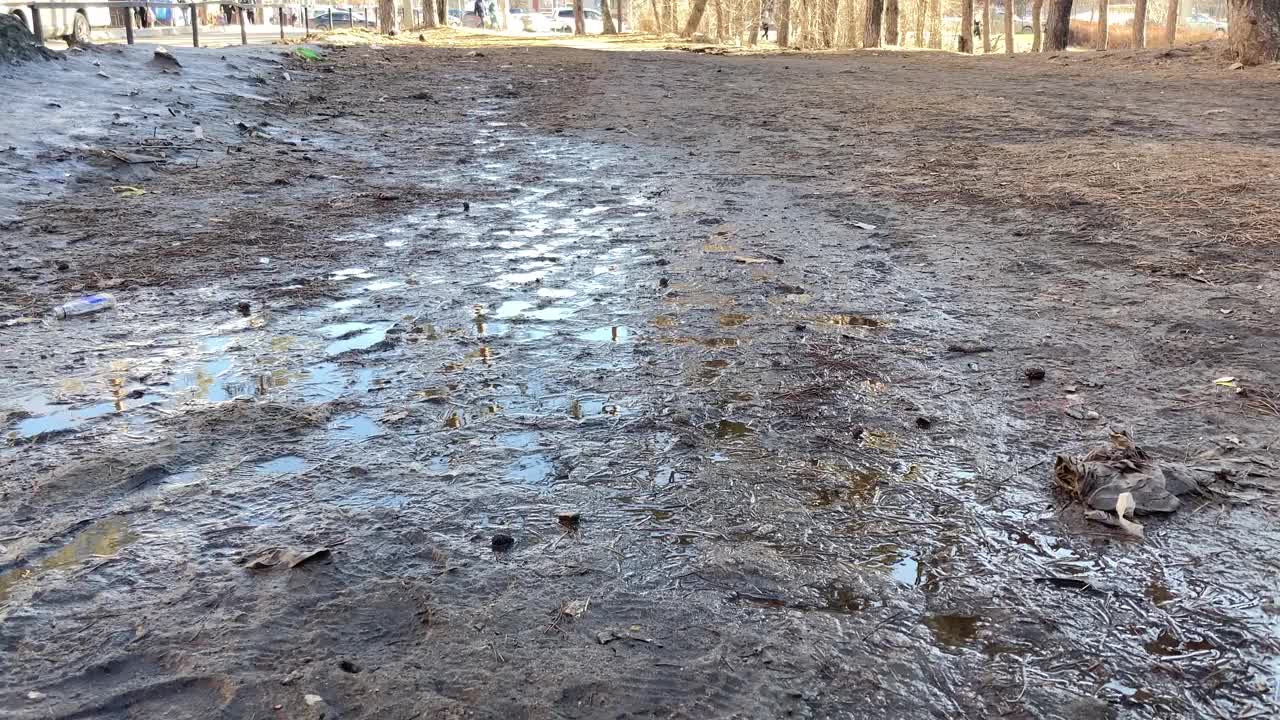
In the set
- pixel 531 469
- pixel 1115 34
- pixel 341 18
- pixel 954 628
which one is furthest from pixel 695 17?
pixel 954 628

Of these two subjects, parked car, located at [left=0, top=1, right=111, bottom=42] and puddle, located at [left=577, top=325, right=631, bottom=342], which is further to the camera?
parked car, located at [left=0, top=1, right=111, bottom=42]

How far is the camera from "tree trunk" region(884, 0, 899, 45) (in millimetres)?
29250

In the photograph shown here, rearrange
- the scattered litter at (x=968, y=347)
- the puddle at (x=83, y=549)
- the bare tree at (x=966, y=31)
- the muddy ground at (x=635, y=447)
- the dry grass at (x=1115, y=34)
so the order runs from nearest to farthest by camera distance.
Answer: the muddy ground at (x=635, y=447)
the puddle at (x=83, y=549)
the scattered litter at (x=968, y=347)
the bare tree at (x=966, y=31)
the dry grass at (x=1115, y=34)

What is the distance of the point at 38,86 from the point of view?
873cm

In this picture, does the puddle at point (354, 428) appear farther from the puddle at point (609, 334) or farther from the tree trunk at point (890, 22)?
the tree trunk at point (890, 22)

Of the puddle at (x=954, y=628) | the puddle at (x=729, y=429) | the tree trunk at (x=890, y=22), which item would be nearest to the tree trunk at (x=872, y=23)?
the tree trunk at (x=890, y=22)

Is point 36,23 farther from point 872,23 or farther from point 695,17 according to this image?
point 695,17

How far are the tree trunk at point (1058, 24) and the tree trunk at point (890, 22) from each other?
9.86 meters

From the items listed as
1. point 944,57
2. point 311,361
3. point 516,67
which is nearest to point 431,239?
point 311,361

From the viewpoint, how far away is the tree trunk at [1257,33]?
12438 millimetres

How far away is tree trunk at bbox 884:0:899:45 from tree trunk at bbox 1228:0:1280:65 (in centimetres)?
1758

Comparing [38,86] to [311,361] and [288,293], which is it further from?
[311,361]

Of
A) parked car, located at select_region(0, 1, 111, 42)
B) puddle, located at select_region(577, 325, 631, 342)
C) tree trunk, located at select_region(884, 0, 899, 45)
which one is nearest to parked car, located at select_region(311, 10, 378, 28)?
tree trunk, located at select_region(884, 0, 899, 45)

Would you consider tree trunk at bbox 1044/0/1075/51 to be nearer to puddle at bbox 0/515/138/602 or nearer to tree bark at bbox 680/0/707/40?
tree bark at bbox 680/0/707/40
